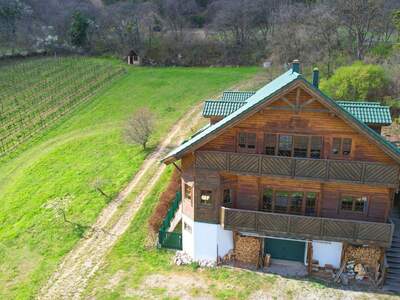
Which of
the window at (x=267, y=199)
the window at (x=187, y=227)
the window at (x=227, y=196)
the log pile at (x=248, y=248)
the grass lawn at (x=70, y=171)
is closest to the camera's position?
the window at (x=267, y=199)

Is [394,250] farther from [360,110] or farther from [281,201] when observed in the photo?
[360,110]

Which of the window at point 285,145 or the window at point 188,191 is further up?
the window at point 285,145

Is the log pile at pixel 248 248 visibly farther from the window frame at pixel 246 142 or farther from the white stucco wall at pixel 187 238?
the window frame at pixel 246 142

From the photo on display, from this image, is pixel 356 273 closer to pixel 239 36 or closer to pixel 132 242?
pixel 132 242

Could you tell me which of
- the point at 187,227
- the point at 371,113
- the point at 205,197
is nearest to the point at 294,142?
the point at 371,113

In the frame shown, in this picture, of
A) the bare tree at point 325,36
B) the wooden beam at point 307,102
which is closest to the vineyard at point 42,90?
the bare tree at point 325,36

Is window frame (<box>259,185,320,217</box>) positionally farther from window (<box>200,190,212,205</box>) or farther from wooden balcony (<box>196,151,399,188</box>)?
window (<box>200,190,212,205</box>)

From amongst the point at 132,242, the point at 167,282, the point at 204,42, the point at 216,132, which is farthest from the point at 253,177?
the point at 204,42
